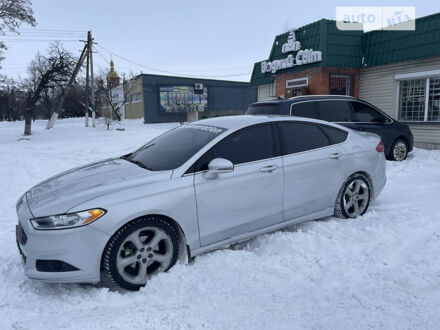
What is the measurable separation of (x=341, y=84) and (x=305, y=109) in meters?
7.55

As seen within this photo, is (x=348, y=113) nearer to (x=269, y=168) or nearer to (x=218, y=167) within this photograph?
(x=269, y=168)

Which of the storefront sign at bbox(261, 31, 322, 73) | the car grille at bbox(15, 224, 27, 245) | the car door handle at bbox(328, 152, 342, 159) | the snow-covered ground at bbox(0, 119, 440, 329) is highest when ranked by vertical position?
the storefront sign at bbox(261, 31, 322, 73)

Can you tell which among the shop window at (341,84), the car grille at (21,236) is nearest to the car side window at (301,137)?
the car grille at (21,236)

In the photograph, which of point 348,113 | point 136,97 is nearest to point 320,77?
point 348,113

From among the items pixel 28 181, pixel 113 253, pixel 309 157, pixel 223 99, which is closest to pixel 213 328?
pixel 113 253

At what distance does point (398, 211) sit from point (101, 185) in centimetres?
433

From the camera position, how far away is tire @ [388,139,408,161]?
955cm

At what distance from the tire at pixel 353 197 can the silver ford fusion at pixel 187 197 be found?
0.06 ft

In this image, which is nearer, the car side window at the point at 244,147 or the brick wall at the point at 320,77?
the car side window at the point at 244,147

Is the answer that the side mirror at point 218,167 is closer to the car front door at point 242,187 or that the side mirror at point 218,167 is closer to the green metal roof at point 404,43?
the car front door at point 242,187

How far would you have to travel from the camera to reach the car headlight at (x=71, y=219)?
9.55ft

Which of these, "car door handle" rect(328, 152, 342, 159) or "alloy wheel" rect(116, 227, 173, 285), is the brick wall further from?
"alloy wheel" rect(116, 227, 173, 285)

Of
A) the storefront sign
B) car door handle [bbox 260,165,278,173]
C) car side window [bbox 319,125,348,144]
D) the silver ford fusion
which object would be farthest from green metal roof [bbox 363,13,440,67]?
car door handle [bbox 260,165,278,173]

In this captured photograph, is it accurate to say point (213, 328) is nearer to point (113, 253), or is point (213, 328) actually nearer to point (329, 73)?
point (113, 253)
